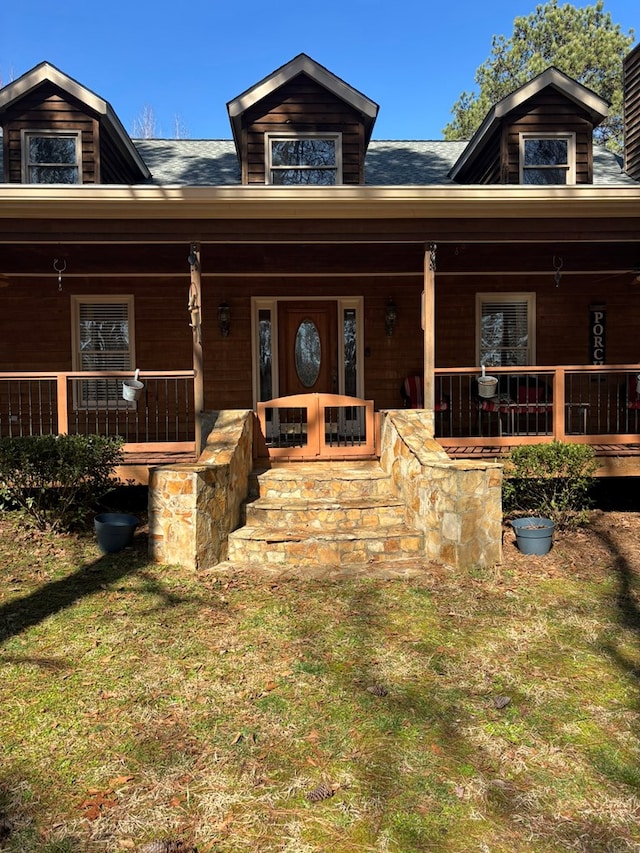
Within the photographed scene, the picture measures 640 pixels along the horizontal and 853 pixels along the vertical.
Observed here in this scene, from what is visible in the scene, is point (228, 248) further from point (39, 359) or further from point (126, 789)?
point (126, 789)

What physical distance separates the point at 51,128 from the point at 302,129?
374 cm

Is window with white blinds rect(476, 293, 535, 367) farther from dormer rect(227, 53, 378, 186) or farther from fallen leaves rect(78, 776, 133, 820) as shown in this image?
fallen leaves rect(78, 776, 133, 820)

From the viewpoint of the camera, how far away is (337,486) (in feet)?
21.3

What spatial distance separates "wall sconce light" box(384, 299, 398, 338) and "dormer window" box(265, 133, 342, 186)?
206 cm

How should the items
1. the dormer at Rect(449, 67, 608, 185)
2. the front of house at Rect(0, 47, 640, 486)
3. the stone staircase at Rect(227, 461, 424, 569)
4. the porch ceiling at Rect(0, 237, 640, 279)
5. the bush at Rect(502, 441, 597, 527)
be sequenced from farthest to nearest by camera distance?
the dormer at Rect(449, 67, 608, 185) → the porch ceiling at Rect(0, 237, 640, 279) → the front of house at Rect(0, 47, 640, 486) → the bush at Rect(502, 441, 597, 527) → the stone staircase at Rect(227, 461, 424, 569)

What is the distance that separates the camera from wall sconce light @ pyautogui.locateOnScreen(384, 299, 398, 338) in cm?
953

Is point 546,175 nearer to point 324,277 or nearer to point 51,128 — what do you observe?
point 324,277

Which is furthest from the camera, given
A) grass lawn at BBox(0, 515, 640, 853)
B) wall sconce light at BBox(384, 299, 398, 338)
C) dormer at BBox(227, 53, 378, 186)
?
wall sconce light at BBox(384, 299, 398, 338)

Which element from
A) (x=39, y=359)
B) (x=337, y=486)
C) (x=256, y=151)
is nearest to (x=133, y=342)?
(x=39, y=359)

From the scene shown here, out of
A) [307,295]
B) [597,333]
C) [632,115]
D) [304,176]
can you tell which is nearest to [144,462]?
[307,295]

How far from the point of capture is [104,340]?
380 inches

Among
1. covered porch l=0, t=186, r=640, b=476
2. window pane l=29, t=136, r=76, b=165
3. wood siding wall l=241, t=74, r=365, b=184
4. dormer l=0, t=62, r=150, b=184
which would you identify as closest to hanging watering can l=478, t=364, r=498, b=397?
covered porch l=0, t=186, r=640, b=476

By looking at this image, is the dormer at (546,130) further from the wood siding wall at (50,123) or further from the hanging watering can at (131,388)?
the hanging watering can at (131,388)

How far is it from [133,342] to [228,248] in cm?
257
